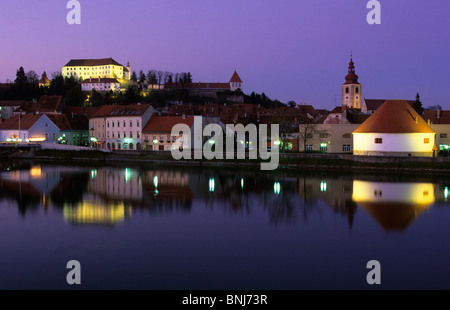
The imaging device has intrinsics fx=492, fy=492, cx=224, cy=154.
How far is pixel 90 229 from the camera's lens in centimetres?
1405

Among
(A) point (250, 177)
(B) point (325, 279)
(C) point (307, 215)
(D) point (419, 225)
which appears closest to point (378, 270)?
(B) point (325, 279)

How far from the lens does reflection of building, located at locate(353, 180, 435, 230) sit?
15648 mm

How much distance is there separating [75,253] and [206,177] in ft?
53.8

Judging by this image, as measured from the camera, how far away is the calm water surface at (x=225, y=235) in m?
9.94

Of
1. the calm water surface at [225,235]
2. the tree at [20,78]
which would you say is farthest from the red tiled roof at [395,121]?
the tree at [20,78]

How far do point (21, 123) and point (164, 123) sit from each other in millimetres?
17022

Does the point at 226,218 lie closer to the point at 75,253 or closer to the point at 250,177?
the point at 75,253

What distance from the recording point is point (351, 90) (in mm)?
67312

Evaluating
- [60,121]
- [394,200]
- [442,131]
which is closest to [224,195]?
[394,200]

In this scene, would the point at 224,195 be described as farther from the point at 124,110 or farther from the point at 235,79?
the point at 235,79

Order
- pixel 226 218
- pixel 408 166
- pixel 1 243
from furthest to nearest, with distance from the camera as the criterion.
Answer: pixel 408 166
pixel 226 218
pixel 1 243

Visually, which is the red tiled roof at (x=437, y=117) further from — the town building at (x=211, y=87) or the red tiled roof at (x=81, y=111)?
the town building at (x=211, y=87)

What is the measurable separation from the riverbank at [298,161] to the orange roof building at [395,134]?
62.4 inches

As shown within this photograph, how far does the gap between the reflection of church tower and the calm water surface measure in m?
44.2
